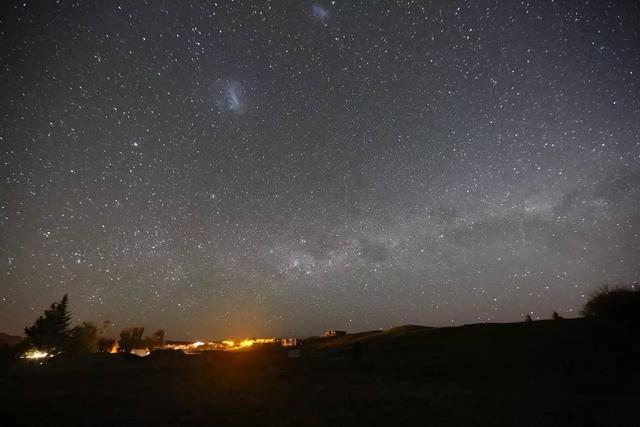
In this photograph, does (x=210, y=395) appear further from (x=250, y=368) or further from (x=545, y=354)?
(x=545, y=354)

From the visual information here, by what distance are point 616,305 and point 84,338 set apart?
75.4 metres

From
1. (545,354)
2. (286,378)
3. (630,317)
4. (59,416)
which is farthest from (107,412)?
(630,317)

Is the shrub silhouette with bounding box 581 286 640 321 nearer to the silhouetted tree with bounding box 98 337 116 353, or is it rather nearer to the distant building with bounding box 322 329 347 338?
the distant building with bounding box 322 329 347 338

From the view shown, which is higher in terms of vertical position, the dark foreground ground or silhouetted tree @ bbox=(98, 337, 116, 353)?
silhouetted tree @ bbox=(98, 337, 116, 353)

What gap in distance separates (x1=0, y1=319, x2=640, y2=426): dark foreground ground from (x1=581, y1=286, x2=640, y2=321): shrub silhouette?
98.1 inches

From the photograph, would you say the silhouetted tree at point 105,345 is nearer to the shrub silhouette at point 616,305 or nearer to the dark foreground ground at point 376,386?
the dark foreground ground at point 376,386

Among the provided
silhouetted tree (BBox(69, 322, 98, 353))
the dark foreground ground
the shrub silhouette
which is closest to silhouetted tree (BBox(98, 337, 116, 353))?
silhouetted tree (BBox(69, 322, 98, 353))

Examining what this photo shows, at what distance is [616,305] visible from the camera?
28281 mm

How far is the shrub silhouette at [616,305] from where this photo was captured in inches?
1062

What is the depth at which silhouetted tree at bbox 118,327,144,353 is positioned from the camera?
63.7 meters

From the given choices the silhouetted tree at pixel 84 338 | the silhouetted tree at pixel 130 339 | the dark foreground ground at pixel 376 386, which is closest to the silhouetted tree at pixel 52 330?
the silhouetted tree at pixel 84 338

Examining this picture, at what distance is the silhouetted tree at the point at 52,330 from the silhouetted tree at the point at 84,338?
300 cm

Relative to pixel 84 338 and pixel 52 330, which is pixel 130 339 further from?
pixel 52 330

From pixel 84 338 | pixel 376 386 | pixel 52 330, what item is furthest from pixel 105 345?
pixel 376 386
